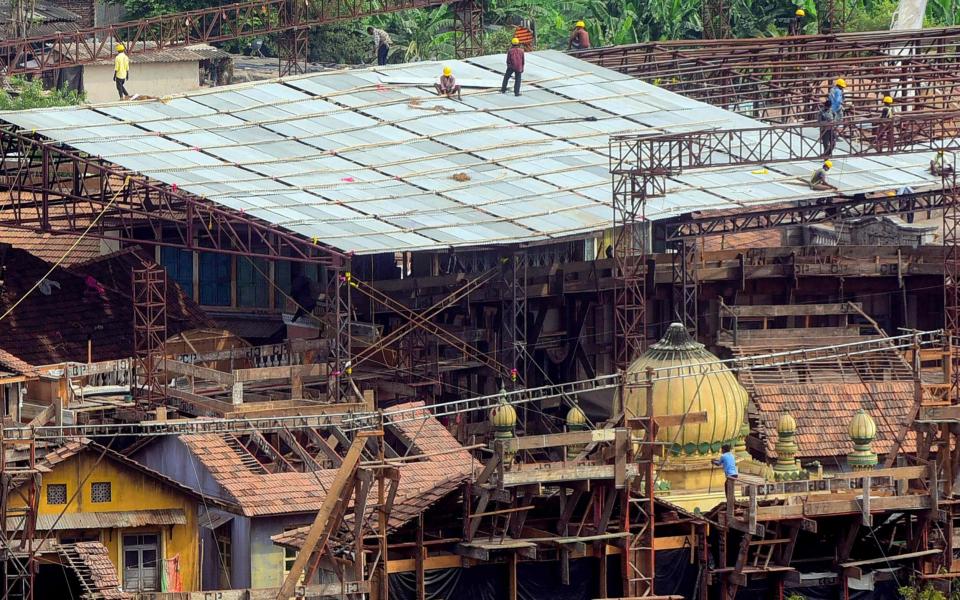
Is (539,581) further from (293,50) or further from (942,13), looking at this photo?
(942,13)

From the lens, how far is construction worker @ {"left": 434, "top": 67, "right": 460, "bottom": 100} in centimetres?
8500

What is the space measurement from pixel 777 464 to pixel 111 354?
65.4ft

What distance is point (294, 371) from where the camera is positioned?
7212cm

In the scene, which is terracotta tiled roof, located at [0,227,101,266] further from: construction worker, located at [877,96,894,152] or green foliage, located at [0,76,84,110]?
construction worker, located at [877,96,894,152]

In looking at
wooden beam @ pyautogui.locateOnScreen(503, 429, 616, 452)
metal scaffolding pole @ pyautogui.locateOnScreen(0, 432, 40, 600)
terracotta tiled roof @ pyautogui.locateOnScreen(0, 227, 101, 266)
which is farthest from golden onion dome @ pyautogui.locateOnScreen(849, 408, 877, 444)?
terracotta tiled roof @ pyautogui.locateOnScreen(0, 227, 101, 266)

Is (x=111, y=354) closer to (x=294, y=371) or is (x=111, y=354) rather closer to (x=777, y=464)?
(x=294, y=371)

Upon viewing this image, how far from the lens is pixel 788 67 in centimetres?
9325

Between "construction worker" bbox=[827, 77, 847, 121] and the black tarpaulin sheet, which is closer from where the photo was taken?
the black tarpaulin sheet

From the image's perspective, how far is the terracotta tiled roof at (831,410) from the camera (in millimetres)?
71938

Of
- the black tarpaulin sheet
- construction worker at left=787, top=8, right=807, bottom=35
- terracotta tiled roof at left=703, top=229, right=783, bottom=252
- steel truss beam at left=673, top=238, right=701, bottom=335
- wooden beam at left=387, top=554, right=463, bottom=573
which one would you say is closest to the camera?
wooden beam at left=387, top=554, right=463, bottom=573

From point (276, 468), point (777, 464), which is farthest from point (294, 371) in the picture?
point (777, 464)

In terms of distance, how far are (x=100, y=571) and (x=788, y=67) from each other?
40.1 meters

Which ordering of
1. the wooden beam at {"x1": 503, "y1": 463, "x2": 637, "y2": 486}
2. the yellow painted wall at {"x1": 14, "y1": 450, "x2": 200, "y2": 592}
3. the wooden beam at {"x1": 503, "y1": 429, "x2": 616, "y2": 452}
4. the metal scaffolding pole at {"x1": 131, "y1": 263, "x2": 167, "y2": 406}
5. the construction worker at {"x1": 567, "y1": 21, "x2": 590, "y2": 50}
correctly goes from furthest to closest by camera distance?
the construction worker at {"x1": 567, "y1": 21, "x2": 590, "y2": 50} → the metal scaffolding pole at {"x1": 131, "y1": 263, "x2": 167, "y2": 406} → the yellow painted wall at {"x1": 14, "y1": 450, "x2": 200, "y2": 592} → the wooden beam at {"x1": 503, "y1": 429, "x2": 616, "y2": 452} → the wooden beam at {"x1": 503, "y1": 463, "x2": 637, "y2": 486}

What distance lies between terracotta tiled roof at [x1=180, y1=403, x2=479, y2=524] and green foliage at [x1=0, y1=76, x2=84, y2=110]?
31106 mm
